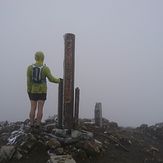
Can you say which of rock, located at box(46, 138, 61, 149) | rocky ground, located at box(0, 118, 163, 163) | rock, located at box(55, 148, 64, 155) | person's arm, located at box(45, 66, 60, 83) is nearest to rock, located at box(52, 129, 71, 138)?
rocky ground, located at box(0, 118, 163, 163)

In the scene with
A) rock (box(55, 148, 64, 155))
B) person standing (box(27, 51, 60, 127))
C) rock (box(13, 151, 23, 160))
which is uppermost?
person standing (box(27, 51, 60, 127))

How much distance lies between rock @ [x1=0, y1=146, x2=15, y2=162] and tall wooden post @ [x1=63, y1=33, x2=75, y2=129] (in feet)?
7.33

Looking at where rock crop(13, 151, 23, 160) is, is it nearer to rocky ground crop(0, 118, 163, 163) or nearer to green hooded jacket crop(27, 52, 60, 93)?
rocky ground crop(0, 118, 163, 163)

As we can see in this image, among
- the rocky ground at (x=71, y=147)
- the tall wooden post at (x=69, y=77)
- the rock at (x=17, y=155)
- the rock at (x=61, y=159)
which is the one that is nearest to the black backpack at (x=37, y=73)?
the tall wooden post at (x=69, y=77)

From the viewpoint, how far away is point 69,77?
11.5m

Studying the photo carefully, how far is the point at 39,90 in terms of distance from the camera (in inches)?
452

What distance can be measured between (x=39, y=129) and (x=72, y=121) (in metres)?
1.24

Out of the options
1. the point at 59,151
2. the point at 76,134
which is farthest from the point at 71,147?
the point at 76,134

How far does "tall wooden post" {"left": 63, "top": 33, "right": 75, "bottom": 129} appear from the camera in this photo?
11.4 m

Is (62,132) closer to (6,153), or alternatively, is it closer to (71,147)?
(71,147)

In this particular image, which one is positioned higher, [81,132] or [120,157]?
[81,132]

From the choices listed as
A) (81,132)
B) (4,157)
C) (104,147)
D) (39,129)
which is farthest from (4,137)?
(104,147)

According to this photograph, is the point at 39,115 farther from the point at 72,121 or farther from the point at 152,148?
the point at 152,148

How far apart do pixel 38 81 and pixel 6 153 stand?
2866 millimetres
